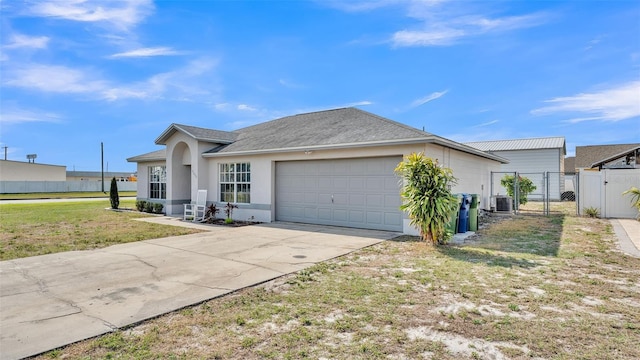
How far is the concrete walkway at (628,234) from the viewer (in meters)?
7.82

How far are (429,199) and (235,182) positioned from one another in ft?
29.4

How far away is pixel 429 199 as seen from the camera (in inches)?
320

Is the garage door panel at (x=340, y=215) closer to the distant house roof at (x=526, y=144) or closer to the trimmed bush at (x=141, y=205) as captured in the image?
the trimmed bush at (x=141, y=205)

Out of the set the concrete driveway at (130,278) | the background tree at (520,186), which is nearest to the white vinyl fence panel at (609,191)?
the background tree at (520,186)

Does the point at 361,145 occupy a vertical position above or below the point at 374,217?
above

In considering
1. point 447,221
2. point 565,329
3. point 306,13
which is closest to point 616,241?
point 447,221

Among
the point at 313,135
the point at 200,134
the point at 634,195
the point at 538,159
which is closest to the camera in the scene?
the point at 313,135

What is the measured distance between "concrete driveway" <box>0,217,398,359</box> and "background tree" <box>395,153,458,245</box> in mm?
1436

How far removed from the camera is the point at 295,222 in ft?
42.2

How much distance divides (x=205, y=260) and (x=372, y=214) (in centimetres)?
579

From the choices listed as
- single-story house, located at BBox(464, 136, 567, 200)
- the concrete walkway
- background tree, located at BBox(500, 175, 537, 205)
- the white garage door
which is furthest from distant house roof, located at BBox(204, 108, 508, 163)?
single-story house, located at BBox(464, 136, 567, 200)

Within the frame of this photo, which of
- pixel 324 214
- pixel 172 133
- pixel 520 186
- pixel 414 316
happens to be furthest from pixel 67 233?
pixel 520 186

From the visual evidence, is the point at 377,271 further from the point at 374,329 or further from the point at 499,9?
the point at 499,9

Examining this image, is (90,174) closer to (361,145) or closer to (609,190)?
(361,145)
